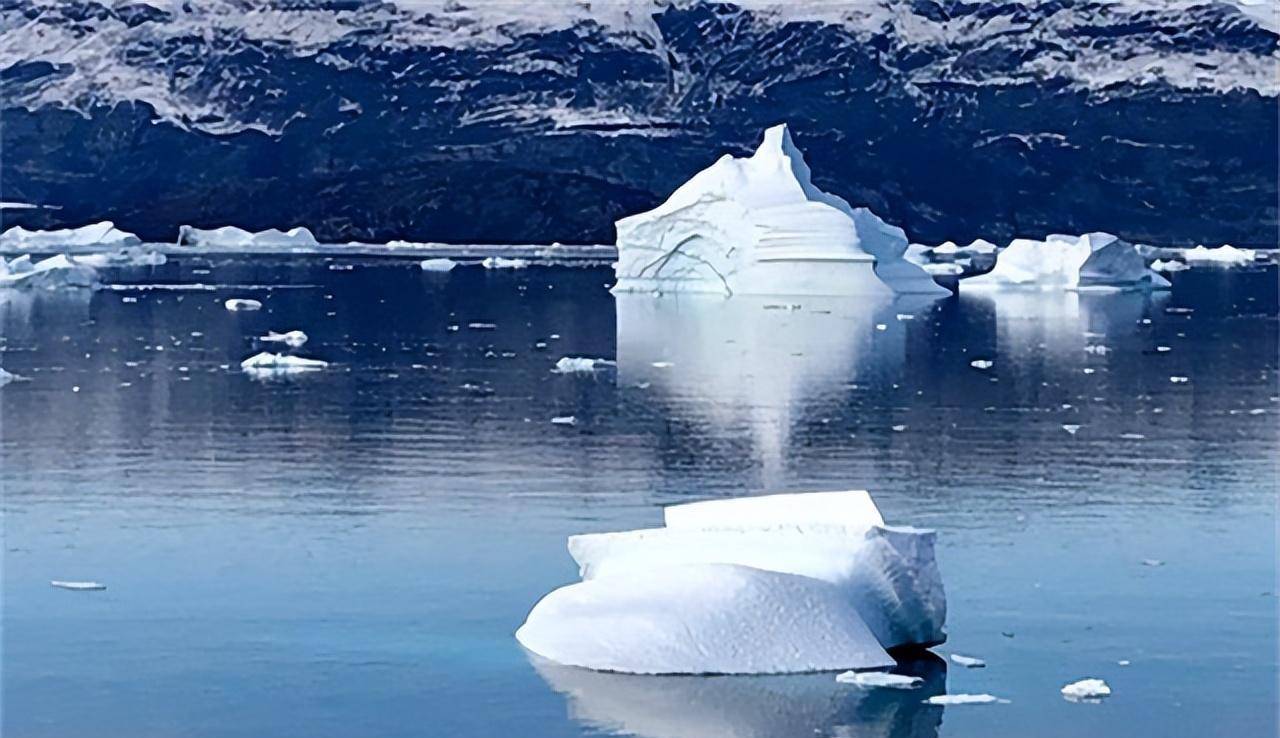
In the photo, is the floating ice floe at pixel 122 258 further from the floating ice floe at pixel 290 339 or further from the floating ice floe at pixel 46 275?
the floating ice floe at pixel 290 339

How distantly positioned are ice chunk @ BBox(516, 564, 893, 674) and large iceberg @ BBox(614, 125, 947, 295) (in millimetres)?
17157

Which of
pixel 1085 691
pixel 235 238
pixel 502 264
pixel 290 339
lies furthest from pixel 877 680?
pixel 235 238

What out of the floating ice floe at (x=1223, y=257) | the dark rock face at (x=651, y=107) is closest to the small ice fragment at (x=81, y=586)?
the floating ice floe at (x=1223, y=257)

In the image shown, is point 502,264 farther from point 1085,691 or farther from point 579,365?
point 1085,691

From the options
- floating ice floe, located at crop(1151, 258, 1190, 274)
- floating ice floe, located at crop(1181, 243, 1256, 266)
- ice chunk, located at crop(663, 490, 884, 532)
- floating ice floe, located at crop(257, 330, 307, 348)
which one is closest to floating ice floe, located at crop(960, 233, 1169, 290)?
floating ice floe, located at crop(1151, 258, 1190, 274)

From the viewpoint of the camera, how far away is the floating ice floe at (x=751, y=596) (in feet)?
19.0

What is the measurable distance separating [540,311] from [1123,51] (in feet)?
117

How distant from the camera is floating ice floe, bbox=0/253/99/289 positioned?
25.0m

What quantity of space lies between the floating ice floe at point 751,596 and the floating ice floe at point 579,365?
7.91 meters

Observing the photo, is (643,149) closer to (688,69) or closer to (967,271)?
(688,69)

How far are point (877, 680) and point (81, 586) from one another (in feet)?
8.65

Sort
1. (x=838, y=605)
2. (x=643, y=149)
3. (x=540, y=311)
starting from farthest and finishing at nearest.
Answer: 1. (x=643, y=149)
2. (x=540, y=311)
3. (x=838, y=605)

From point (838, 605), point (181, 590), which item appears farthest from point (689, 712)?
point (181, 590)

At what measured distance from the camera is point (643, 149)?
2084 inches
